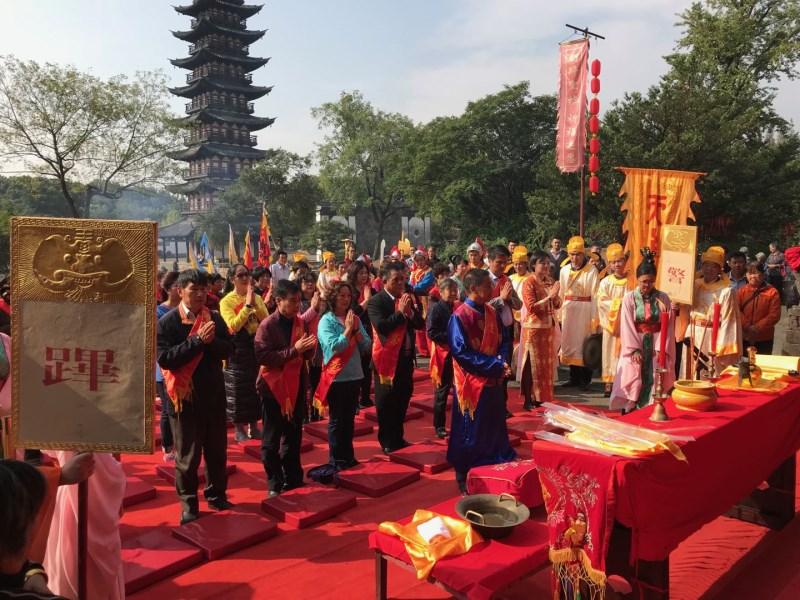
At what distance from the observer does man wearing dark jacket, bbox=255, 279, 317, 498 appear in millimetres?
4688

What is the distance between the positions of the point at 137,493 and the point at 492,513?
9.90 feet

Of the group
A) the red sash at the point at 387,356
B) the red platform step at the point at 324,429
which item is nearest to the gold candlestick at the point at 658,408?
the red sash at the point at 387,356

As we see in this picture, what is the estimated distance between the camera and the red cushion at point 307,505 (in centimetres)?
432

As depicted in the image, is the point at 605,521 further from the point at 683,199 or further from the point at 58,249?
the point at 683,199

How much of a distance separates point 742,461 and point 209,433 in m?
3.49

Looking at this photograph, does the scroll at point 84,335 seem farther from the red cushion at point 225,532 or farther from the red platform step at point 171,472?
the red platform step at point 171,472

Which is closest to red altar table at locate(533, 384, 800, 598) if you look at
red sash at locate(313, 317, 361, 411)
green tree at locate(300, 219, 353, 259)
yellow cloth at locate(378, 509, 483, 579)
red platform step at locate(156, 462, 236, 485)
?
yellow cloth at locate(378, 509, 483, 579)

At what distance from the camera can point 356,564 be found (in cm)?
378

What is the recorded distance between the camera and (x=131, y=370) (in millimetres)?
2611

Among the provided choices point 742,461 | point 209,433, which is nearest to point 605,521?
point 742,461

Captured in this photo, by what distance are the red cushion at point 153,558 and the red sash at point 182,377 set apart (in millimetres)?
870

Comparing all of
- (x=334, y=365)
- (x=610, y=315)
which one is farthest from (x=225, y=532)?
(x=610, y=315)

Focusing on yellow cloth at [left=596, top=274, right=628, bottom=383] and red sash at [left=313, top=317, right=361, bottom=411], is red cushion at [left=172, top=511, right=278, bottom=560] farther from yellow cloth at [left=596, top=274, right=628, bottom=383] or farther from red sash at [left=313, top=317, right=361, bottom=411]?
yellow cloth at [left=596, top=274, right=628, bottom=383]

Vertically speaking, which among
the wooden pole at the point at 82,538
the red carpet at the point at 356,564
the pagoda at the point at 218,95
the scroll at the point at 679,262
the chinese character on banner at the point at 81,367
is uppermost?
the pagoda at the point at 218,95
